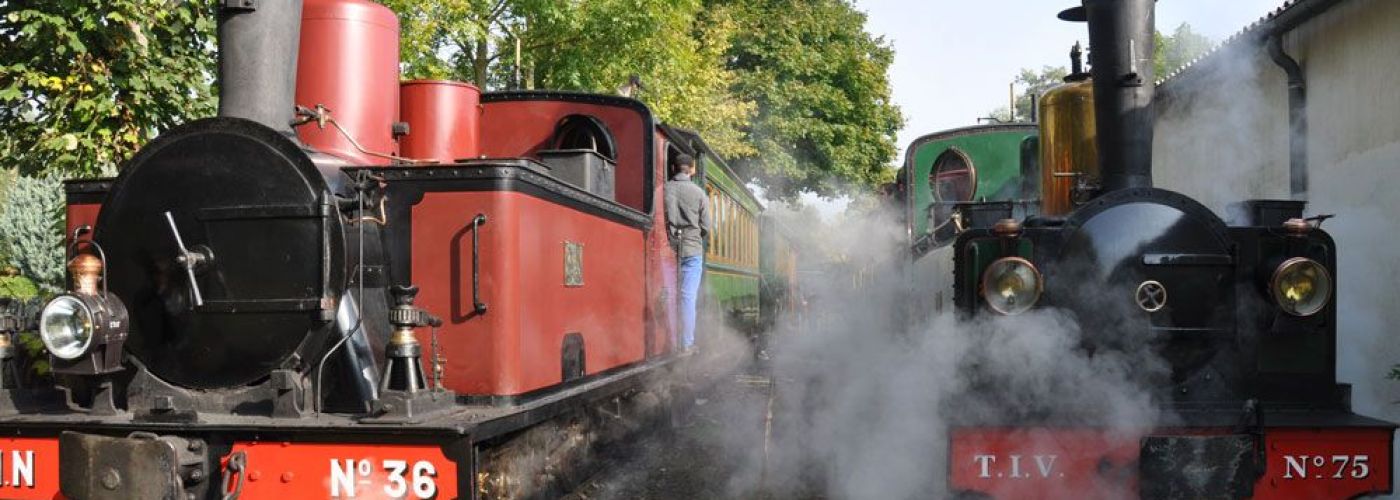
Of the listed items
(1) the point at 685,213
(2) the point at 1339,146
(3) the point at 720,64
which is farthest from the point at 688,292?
(3) the point at 720,64

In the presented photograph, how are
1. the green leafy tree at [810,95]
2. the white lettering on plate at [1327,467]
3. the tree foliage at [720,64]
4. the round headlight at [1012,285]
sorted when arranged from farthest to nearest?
the green leafy tree at [810,95]
the tree foliage at [720,64]
the round headlight at [1012,285]
the white lettering on plate at [1327,467]

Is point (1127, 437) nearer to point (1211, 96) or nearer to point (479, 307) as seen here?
point (479, 307)

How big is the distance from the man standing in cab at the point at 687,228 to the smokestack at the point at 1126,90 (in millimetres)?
3040

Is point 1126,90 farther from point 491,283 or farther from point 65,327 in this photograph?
point 65,327

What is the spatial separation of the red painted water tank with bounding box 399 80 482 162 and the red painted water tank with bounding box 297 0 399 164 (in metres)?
0.52

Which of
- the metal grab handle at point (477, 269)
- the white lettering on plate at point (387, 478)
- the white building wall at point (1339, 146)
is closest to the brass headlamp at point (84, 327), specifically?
the white lettering on plate at point (387, 478)

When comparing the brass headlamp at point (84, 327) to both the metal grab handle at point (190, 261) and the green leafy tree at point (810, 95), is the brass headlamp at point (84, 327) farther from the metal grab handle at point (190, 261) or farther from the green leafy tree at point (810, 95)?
the green leafy tree at point (810, 95)

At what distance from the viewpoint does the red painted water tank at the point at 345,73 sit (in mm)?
4457

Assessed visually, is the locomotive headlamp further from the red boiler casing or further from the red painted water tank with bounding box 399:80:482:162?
the red painted water tank with bounding box 399:80:482:162

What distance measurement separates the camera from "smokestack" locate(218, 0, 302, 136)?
3.96 m

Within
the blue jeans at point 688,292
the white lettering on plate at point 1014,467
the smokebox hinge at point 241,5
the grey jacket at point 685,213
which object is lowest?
the white lettering on plate at point 1014,467

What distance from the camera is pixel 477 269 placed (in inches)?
157

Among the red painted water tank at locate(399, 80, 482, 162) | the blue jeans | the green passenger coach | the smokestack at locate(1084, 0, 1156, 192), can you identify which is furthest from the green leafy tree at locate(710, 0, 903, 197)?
the smokestack at locate(1084, 0, 1156, 192)

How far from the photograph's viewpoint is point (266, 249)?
12.2 ft
